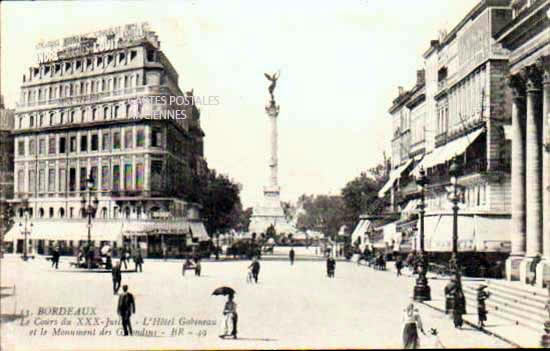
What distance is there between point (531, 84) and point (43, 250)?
24.6 m

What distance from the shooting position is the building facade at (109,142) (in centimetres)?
2512

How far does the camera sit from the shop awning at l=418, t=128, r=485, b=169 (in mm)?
35122

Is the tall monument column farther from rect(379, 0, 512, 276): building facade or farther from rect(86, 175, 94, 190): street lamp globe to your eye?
rect(86, 175, 94, 190): street lamp globe

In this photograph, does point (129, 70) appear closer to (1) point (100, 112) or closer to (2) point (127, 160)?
(1) point (100, 112)

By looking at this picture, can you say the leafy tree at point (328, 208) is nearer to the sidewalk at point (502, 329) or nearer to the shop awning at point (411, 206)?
the shop awning at point (411, 206)

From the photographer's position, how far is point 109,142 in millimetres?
29391

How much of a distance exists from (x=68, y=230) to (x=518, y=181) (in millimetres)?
17721

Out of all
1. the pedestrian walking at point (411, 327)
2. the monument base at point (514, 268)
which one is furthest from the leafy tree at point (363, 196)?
the pedestrian walking at point (411, 327)

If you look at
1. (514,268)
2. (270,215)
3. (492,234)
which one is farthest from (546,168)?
(270,215)

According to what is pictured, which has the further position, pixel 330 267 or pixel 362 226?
pixel 362 226

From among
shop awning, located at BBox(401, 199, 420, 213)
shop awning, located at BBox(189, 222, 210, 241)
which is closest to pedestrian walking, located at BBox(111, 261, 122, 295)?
shop awning, located at BBox(189, 222, 210, 241)

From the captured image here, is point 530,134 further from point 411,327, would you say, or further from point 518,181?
point 411,327

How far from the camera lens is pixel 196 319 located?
21562 mm

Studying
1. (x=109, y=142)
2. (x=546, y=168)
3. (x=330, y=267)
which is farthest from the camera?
(x=330, y=267)
